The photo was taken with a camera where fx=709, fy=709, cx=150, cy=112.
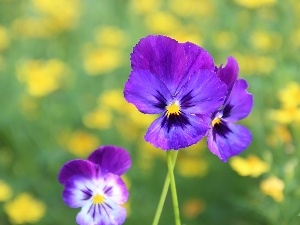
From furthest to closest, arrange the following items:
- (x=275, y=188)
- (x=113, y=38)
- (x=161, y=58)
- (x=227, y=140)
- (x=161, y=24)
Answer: (x=161, y=24) < (x=113, y=38) < (x=275, y=188) < (x=227, y=140) < (x=161, y=58)

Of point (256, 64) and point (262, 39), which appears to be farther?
point (262, 39)

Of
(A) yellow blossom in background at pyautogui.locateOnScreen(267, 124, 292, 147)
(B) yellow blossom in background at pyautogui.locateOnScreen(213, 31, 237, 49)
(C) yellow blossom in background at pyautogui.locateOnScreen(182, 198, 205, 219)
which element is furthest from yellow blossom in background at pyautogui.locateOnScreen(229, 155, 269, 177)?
(B) yellow blossom in background at pyautogui.locateOnScreen(213, 31, 237, 49)

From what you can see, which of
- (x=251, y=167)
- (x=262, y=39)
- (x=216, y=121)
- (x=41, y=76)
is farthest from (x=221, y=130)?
(x=41, y=76)

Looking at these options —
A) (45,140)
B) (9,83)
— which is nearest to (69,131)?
(45,140)

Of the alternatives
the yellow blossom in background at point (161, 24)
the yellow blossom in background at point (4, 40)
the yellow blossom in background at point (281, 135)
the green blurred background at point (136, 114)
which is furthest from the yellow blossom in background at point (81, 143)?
the yellow blossom in background at point (4, 40)

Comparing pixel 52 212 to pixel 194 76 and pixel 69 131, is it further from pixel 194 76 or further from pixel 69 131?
pixel 194 76

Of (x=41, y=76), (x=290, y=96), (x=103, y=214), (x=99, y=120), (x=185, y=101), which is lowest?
(x=103, y=214)

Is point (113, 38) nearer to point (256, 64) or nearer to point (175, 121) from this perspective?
point (256, 64)
